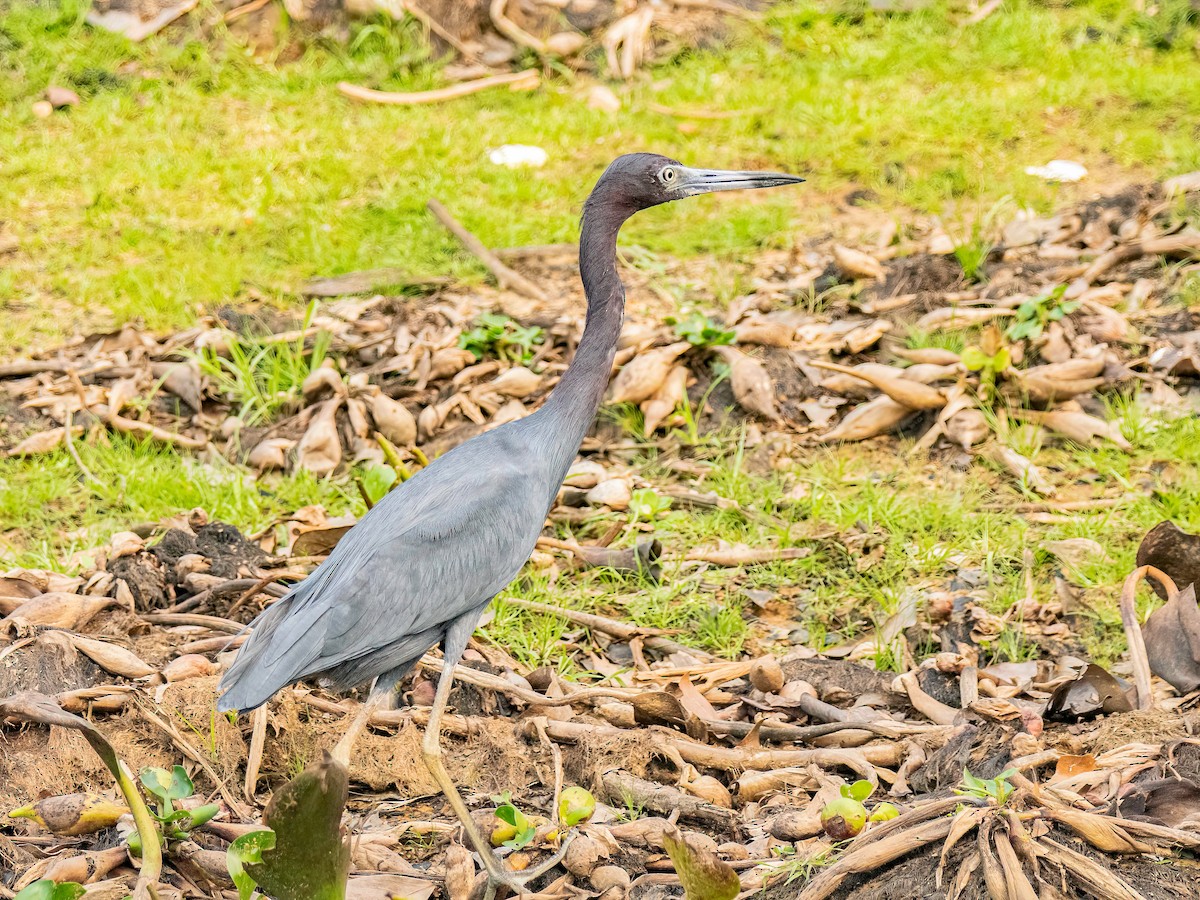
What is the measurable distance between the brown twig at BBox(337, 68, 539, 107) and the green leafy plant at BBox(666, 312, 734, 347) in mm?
3896

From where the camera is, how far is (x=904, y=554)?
4.61 meters

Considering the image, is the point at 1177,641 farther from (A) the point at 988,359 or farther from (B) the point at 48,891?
(B) the point at 48,891

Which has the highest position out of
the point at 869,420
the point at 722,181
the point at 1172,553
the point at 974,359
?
the point at 722,181

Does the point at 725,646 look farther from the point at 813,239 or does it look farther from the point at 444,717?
the point at 813,239

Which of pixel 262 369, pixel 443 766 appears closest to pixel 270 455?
pixel 262 369

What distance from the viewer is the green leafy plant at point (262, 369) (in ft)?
18.6

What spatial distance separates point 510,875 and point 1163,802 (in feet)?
4.64

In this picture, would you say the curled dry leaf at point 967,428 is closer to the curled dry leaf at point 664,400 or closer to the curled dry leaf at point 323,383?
the curled dry leaf at point 664,400

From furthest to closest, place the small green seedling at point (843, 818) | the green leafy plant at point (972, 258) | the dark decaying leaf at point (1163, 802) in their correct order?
the green leafy plant at point (972, 258) → the small green seedling at point (843, 818) → the dark decaying leaf at point (1163, 802)

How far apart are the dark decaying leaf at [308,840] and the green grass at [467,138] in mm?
4380

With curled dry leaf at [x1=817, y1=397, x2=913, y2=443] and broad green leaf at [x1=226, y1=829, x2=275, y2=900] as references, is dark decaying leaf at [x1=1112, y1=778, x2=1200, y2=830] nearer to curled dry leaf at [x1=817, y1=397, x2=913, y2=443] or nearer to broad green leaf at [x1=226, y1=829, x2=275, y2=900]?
broad green leaf at [x1=226, y1=829, x2=275, y2=900]

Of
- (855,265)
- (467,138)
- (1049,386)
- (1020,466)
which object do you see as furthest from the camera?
(467,138)

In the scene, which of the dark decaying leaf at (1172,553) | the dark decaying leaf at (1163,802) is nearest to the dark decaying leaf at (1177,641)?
the dark decaying leaf at (1172,553)

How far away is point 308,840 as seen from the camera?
7.91 ft
